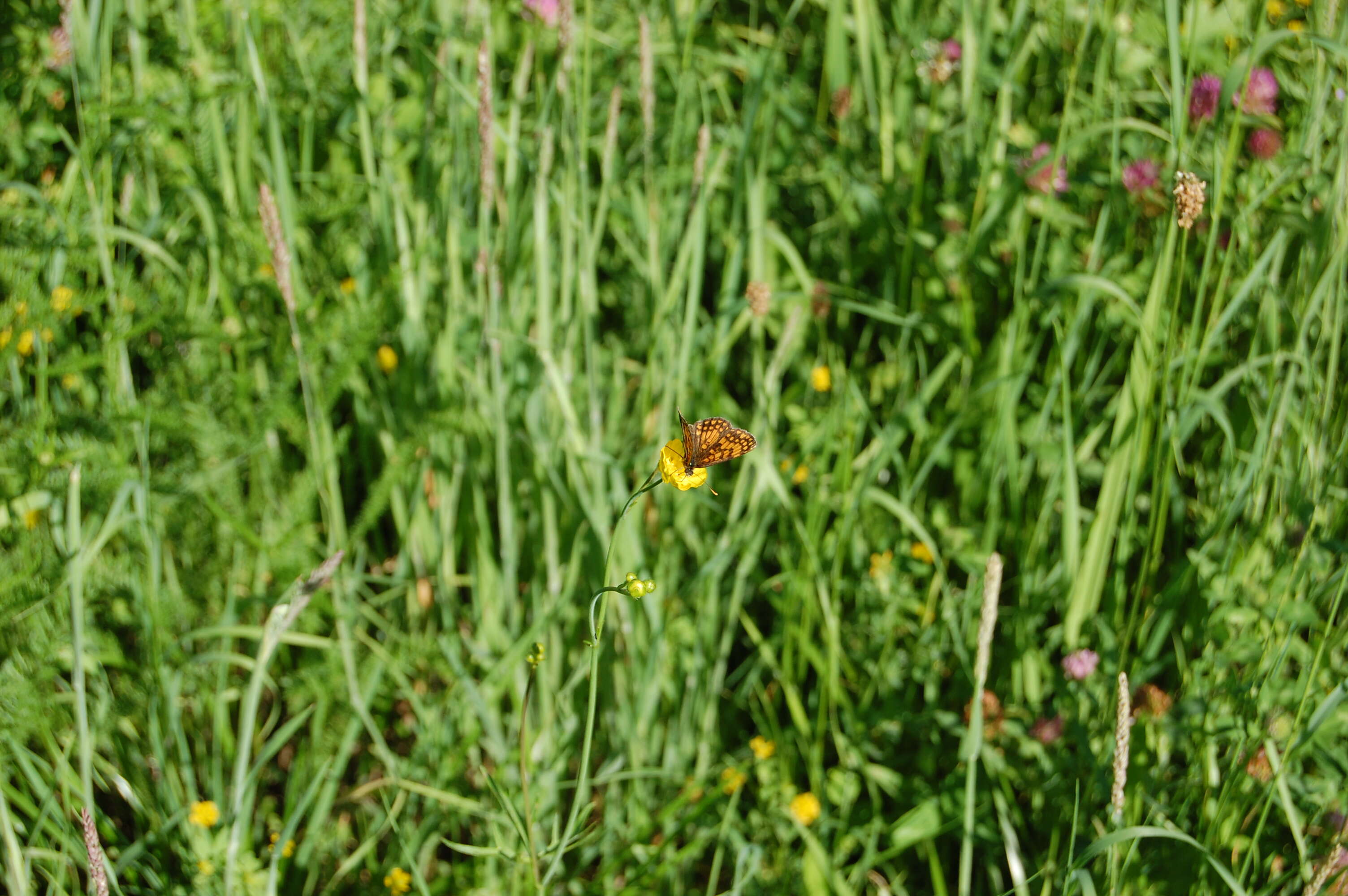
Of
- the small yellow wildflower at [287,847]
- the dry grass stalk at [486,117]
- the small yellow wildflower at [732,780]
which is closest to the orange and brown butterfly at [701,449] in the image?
the dry grass stalk at [486,117]

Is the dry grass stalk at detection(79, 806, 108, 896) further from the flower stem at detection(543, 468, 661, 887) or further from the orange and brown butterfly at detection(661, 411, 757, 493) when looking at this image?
the orange and brown butterfly at detection(661, 411, 757, 493)

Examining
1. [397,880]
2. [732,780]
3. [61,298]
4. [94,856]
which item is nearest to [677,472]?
[94,856]

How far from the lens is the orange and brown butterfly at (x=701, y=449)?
1.01m

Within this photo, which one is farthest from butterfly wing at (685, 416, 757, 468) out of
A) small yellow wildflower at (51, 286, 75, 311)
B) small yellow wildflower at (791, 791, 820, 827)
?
small yellow wildflower at (51, 286, 75, 311)

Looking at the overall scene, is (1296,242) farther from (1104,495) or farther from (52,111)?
(52,111)

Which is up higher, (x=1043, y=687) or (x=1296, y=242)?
(x=1296, y=242)

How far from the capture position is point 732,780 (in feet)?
5.55

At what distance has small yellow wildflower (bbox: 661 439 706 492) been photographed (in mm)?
1035

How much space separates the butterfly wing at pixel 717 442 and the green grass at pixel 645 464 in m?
0.56

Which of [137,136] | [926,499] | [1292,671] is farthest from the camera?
[926,499]

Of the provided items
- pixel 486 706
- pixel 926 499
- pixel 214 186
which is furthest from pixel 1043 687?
pixel 214 186

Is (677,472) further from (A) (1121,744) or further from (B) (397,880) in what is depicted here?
(B) (397,880)

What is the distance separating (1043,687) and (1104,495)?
0.36 metres

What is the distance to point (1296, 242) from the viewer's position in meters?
1.97
